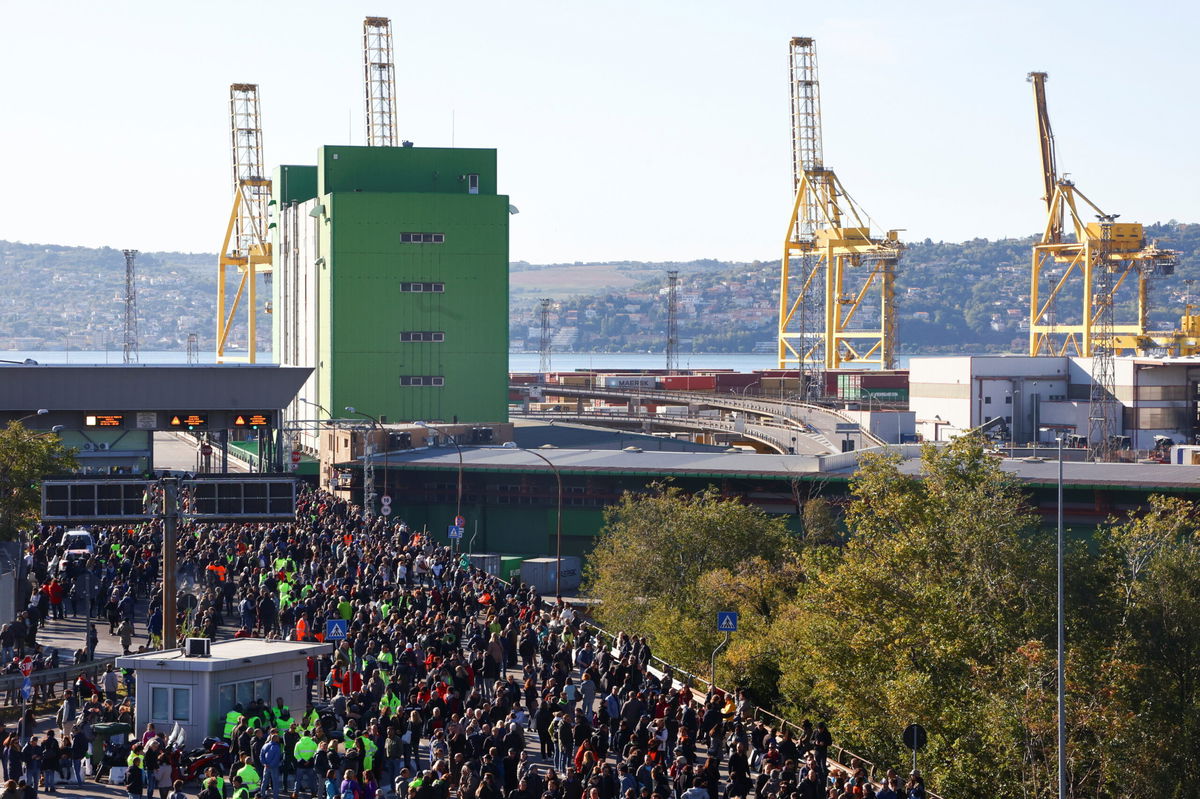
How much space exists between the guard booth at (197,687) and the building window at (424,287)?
64.4m

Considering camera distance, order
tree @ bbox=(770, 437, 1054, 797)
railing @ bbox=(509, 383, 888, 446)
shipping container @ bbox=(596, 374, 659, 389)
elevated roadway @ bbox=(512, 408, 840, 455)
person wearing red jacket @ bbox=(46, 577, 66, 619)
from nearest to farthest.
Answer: tree @ bbox=(770, 437, 1054, 797) < person wearing red jacket @ bbox=(46, 577, 66, 619) < elevated roadway @ bbox=(512, 408, 840, 455) < railing @ bbox=(509, 383, 888, 446) < shipping container @ bbox=(596, 374, 659, 389)

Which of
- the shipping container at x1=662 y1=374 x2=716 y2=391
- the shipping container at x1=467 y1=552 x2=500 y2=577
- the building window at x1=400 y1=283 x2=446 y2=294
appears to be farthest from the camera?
the shipping container at x1=662 y1=374 x2=716 y2=391

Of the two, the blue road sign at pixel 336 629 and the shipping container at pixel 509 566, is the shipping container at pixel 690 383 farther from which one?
the blue road sign at pixel 336 629

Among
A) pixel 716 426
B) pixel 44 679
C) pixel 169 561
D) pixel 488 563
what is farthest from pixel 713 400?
pixel 44 679

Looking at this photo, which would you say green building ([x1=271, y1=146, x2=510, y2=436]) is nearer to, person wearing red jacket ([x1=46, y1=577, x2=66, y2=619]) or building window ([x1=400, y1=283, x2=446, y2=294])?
building window ([x1=400, y1=283, x2=446, y2=294])

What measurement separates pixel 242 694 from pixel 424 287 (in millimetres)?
65031

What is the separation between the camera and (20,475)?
43031 millimetres

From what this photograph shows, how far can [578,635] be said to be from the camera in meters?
32.2

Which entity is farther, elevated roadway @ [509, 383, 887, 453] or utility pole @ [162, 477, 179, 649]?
elevated roadway @ [509, 383, 887, 453]

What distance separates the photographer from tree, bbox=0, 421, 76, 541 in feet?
137

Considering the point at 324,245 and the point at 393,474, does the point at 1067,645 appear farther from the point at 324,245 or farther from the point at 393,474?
the point at 324,245

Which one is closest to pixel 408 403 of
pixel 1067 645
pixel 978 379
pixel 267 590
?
pixel 978 379

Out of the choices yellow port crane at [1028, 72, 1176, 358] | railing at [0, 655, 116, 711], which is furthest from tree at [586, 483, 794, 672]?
yellow port crane at [1028, 72, 1176, 358]

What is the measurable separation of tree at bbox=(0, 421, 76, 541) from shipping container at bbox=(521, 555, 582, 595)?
63.1ft
